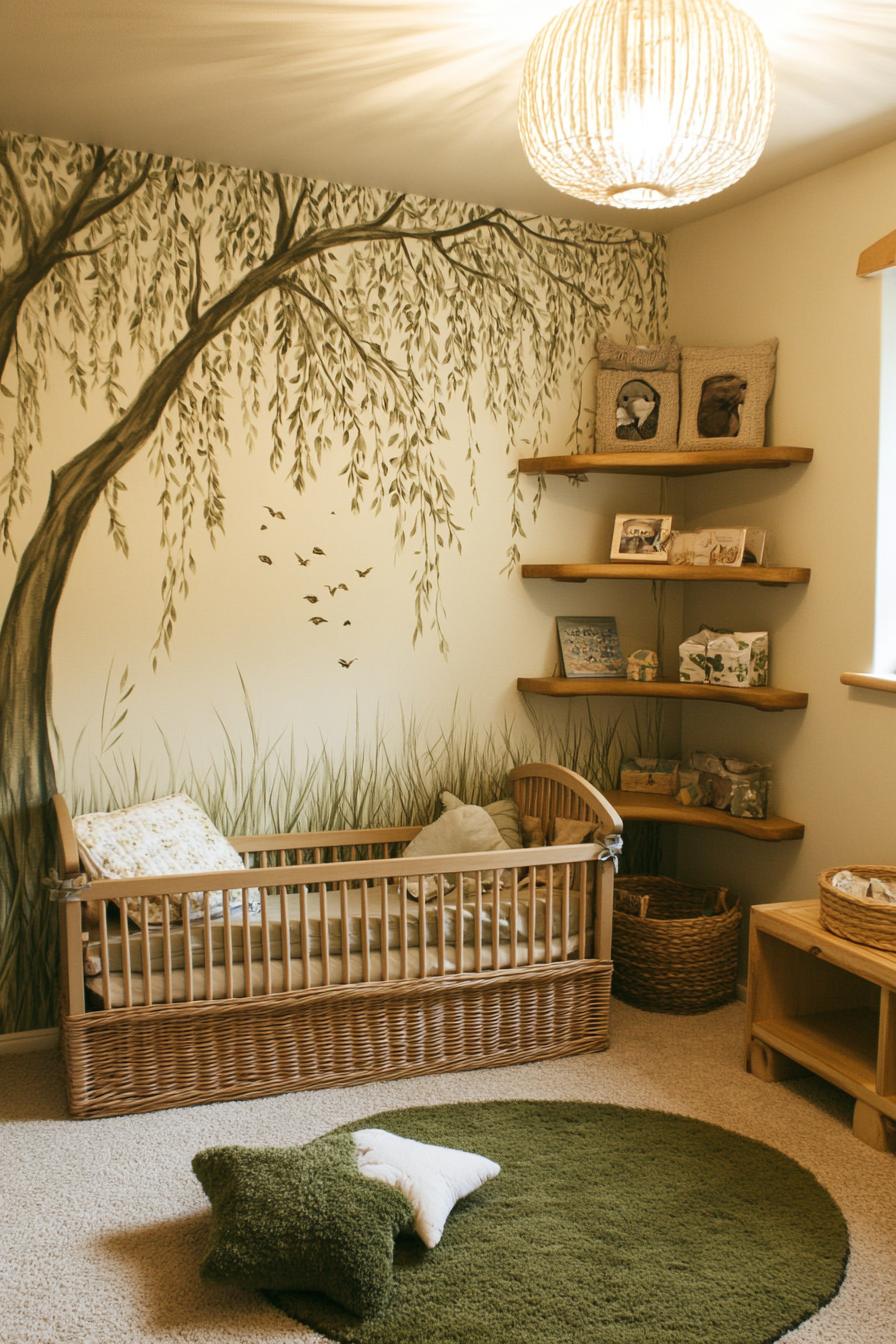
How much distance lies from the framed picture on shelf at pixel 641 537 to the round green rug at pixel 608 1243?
1727 mm

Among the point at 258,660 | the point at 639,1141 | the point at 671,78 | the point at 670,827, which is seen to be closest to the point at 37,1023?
the point at 258,660

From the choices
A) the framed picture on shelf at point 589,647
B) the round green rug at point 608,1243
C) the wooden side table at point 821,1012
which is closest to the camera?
the round green rug at point 608,1243

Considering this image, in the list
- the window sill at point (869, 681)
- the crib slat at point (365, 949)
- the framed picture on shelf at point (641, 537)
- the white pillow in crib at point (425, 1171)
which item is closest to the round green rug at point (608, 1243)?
the white pillow in crib at point (425, 1171)

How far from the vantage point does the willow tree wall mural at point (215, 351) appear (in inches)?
113

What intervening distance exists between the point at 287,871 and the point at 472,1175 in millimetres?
842

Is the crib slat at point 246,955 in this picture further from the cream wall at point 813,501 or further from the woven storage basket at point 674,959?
the cream wall at point 813,501

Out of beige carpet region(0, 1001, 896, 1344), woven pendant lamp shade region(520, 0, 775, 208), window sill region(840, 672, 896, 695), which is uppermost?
woven pendant lamp shade region(520, 0, 775, 208)

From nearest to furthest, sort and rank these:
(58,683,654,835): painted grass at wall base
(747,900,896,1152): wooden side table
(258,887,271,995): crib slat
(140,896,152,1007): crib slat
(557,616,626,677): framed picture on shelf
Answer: (747,900,896,1152): wooden side table < (140,896,152,1007): crib slat < (258,887,271,995): crib slat < (58,683,654,835): painted grass at wall base < (557,616,626,677): framed picture on shelf

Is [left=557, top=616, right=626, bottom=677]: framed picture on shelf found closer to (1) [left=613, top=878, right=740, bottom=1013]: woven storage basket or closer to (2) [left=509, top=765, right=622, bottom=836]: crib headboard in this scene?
(2) [left=509, top=765, right=622, bottom=836]: crib headboard

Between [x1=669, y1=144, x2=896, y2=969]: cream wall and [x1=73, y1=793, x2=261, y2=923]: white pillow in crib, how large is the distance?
165 centimetres

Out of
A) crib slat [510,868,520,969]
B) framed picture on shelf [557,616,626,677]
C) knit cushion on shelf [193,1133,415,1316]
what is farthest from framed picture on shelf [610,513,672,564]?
knit cushion on shelf [193,1133,415,1316]

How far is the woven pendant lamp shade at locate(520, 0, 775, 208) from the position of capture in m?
1.65

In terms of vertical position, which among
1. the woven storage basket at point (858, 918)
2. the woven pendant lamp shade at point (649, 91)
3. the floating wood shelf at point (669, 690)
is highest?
the woven pendant lamp shade at point (649, 91)

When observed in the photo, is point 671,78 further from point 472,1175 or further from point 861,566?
point 472,1175
